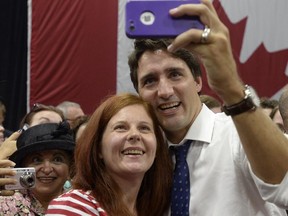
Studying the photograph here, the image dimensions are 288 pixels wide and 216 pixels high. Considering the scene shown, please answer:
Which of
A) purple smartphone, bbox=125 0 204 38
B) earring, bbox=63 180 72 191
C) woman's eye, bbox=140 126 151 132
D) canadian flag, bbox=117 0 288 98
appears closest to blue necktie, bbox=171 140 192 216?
woman's eye, bbox=140 126 151 132

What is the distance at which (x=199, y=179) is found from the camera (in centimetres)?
182

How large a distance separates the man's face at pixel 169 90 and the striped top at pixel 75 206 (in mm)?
349

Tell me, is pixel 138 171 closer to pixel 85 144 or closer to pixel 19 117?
pixel 85 144

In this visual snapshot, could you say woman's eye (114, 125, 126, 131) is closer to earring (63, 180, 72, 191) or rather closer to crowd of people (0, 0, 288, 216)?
crowd of people (0, 0, 288, 216)

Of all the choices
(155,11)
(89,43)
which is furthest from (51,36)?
(155,11)

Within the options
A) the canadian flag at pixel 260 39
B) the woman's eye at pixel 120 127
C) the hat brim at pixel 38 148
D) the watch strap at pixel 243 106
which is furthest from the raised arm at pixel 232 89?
the canadian flag at pixel 260 39

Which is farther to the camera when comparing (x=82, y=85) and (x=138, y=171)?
(x=82, y=85)

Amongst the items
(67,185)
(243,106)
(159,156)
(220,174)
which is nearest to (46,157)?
(67,185)

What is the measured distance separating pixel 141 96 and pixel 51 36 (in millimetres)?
3766

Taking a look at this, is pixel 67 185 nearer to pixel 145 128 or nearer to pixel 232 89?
pixel 145 128

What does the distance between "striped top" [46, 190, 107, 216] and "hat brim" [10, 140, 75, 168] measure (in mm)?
753

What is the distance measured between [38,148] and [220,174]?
3.10 feet

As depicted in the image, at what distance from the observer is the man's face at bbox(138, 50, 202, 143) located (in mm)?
1883

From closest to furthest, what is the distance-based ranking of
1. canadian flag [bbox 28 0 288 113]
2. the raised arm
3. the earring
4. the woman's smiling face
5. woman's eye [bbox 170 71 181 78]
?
the raised arm < the woman's smiling face < woman's eye [bbox 170 71 181 78] < the earring < canadian flag [bbox 28 0 288 113]
